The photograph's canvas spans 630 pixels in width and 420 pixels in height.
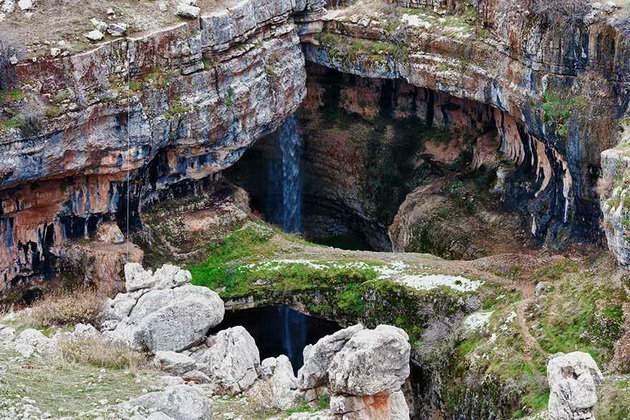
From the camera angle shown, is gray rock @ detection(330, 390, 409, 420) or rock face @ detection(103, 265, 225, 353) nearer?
gray rock @ detection(330, 390, 409, 420)

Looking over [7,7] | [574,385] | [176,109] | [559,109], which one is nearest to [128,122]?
[176,109]

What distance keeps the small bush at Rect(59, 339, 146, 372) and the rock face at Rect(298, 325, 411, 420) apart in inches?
266

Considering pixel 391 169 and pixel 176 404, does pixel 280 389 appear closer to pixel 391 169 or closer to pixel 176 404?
pixel 176 404

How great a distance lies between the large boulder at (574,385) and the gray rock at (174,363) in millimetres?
11788

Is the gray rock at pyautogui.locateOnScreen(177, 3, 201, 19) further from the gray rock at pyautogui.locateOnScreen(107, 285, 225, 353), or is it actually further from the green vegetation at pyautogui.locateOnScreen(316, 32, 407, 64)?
the gray rock at pyautogui.locateOnScreen(107, 285, 225, 353)

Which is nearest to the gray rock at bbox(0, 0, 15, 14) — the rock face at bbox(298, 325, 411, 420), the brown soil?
the brown soil

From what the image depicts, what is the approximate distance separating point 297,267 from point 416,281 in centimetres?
474

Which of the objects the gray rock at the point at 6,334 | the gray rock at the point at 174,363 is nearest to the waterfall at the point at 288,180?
the gray rock at the point at 6,334

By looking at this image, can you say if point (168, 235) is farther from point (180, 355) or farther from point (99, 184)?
point (180, 355)

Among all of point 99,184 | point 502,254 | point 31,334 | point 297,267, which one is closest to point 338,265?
point 297,267

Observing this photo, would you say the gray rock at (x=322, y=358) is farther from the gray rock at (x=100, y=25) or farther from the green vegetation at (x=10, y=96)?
the gray rock at (x=100, y=25)

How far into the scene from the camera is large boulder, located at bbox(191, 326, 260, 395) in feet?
124

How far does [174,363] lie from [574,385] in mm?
12613

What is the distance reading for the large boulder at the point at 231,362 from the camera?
124 feet
